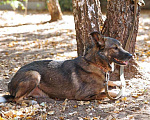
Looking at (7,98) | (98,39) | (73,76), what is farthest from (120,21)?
(7,98)

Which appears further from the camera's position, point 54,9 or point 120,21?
point 54,9

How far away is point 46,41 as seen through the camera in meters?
10.7

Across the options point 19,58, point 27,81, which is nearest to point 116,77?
point 27,81

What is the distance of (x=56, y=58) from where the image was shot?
8430 millimetres

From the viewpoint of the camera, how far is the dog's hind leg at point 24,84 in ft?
17.1

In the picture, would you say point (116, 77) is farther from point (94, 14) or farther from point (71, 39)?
point (71, 39)

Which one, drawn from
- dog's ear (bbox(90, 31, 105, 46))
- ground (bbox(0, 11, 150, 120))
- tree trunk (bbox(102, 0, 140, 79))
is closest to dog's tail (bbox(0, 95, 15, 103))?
ground (bbox(0, 11, 150, 120))

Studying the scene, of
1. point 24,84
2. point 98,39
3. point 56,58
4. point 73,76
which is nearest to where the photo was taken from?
point 98,39

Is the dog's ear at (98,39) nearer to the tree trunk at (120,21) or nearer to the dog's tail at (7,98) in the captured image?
the tree trunk at (120,21)

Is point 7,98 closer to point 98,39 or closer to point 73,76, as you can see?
point 73,76

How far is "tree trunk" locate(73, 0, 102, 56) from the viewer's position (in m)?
6.20

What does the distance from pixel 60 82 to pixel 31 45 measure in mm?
5201

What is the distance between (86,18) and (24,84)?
2.19 metres

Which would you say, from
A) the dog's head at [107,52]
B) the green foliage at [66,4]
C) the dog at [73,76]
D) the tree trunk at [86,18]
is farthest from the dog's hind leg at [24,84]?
the green foliage at [66,4]
